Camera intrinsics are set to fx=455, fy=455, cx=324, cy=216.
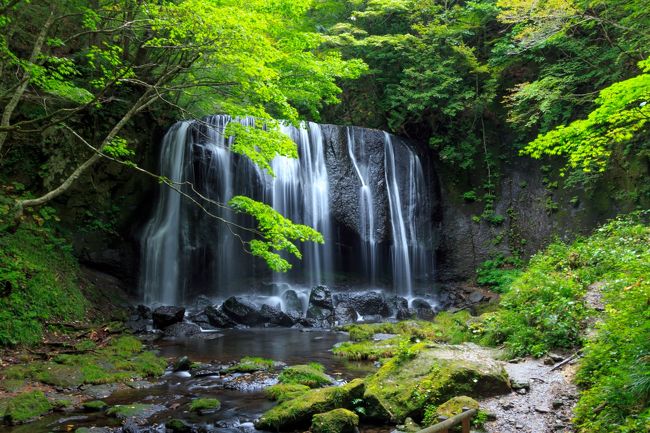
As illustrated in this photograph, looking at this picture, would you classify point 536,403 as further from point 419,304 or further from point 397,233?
point 397,233

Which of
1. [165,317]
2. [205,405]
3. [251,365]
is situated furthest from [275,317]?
[205,405]

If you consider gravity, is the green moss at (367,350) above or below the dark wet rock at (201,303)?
below

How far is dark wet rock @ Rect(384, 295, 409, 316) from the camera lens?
15344mm

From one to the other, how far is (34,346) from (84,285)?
460 cm

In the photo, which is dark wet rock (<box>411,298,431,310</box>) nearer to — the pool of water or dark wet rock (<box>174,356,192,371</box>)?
the pool of water

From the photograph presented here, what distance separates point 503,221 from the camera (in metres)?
18.2

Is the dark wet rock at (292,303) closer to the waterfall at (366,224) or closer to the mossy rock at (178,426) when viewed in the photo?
the waterfall at (366,224)

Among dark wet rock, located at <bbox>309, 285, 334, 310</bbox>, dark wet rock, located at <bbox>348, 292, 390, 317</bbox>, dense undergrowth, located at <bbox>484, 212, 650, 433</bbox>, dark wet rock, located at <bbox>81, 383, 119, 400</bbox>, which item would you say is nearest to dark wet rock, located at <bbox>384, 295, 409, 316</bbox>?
dark wet rock, located at <bbox>348, 292, 390, 317</bbox>

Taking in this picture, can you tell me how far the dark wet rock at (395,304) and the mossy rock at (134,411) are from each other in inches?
399

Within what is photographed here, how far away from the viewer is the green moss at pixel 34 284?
889 centimetres

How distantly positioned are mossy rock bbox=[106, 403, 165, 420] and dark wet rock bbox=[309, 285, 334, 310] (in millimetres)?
8531

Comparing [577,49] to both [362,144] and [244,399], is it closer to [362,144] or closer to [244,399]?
[362,144]

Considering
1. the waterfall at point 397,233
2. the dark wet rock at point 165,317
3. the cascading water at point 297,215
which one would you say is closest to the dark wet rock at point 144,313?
the dark wet rock at point 165,317

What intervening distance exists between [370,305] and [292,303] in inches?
104
